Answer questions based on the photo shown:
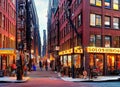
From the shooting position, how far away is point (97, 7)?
45.8m

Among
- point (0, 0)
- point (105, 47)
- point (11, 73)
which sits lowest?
point (11, 73)

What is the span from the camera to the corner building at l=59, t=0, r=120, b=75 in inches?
1737

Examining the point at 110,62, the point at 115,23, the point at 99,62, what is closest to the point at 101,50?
the point at 99,62

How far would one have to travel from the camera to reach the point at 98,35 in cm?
4556

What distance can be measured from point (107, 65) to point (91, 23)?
6465 millimetres

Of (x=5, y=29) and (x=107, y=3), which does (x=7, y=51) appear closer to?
(x=107, y=3)

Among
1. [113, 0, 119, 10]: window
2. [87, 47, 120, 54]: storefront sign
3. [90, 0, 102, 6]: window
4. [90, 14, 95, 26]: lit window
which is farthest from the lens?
[113, 0, 119, 10]: window

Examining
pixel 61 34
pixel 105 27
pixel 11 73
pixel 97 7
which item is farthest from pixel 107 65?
pixel 61 34

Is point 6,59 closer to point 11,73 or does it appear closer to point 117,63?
point 11,73

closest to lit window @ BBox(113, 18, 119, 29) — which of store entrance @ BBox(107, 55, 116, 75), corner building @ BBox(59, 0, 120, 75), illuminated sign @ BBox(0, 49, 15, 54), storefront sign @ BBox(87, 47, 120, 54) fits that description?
corner building @ BBox(59, 0, 120, 75)

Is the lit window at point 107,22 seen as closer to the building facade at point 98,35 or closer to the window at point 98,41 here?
the building facade at point 98,35

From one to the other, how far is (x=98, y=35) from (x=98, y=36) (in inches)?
5.6

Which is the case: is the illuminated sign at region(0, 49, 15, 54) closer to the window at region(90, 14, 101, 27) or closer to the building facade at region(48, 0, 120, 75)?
the building facade at region(48, 0, 120, 75)

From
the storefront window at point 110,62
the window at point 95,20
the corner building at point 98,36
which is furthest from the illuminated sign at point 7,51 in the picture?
the storefront window at point 110,62
